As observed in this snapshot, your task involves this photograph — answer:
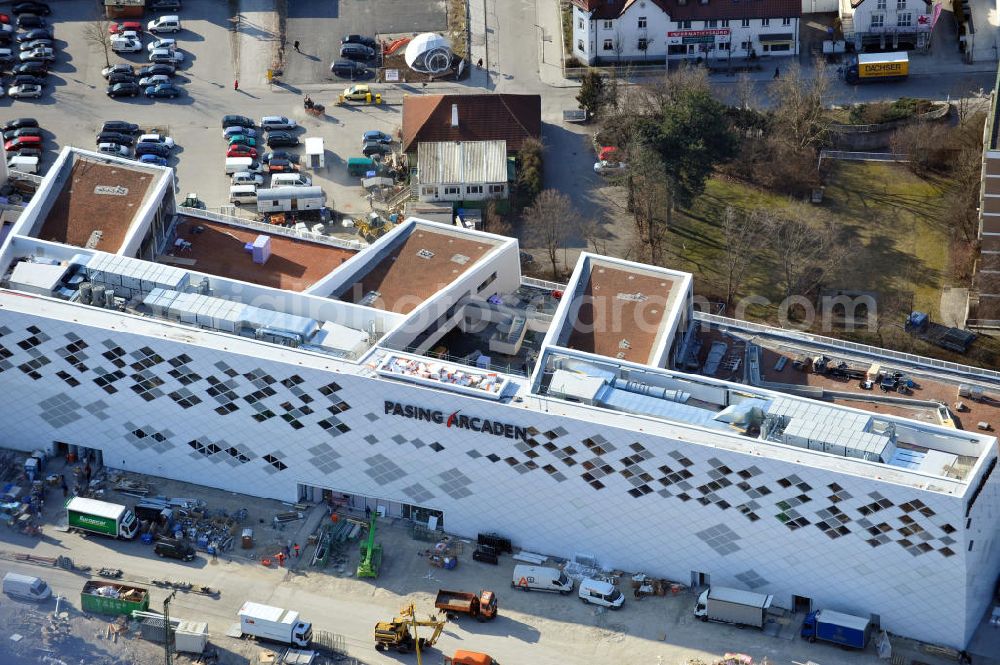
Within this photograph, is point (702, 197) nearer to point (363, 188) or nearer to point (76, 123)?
point (363, 188)

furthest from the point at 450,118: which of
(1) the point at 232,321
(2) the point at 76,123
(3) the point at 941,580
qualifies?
(3) the point at 941,580

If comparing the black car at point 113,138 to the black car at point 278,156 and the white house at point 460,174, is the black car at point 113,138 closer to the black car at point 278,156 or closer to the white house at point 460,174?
the black car at point 278,156

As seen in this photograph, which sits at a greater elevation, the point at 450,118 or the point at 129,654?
the point at 450,118

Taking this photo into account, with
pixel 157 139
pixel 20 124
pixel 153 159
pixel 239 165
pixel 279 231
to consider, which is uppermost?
pixel 20 124

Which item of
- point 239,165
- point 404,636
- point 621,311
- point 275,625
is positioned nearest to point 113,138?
point 239,165

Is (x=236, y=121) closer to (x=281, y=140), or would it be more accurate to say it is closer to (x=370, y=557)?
(x=281, y=140)

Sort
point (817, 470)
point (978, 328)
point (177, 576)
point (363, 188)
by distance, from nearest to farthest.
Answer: point (817, 470) → point (177, 576) → point (978, 328) → point (363, 188)
